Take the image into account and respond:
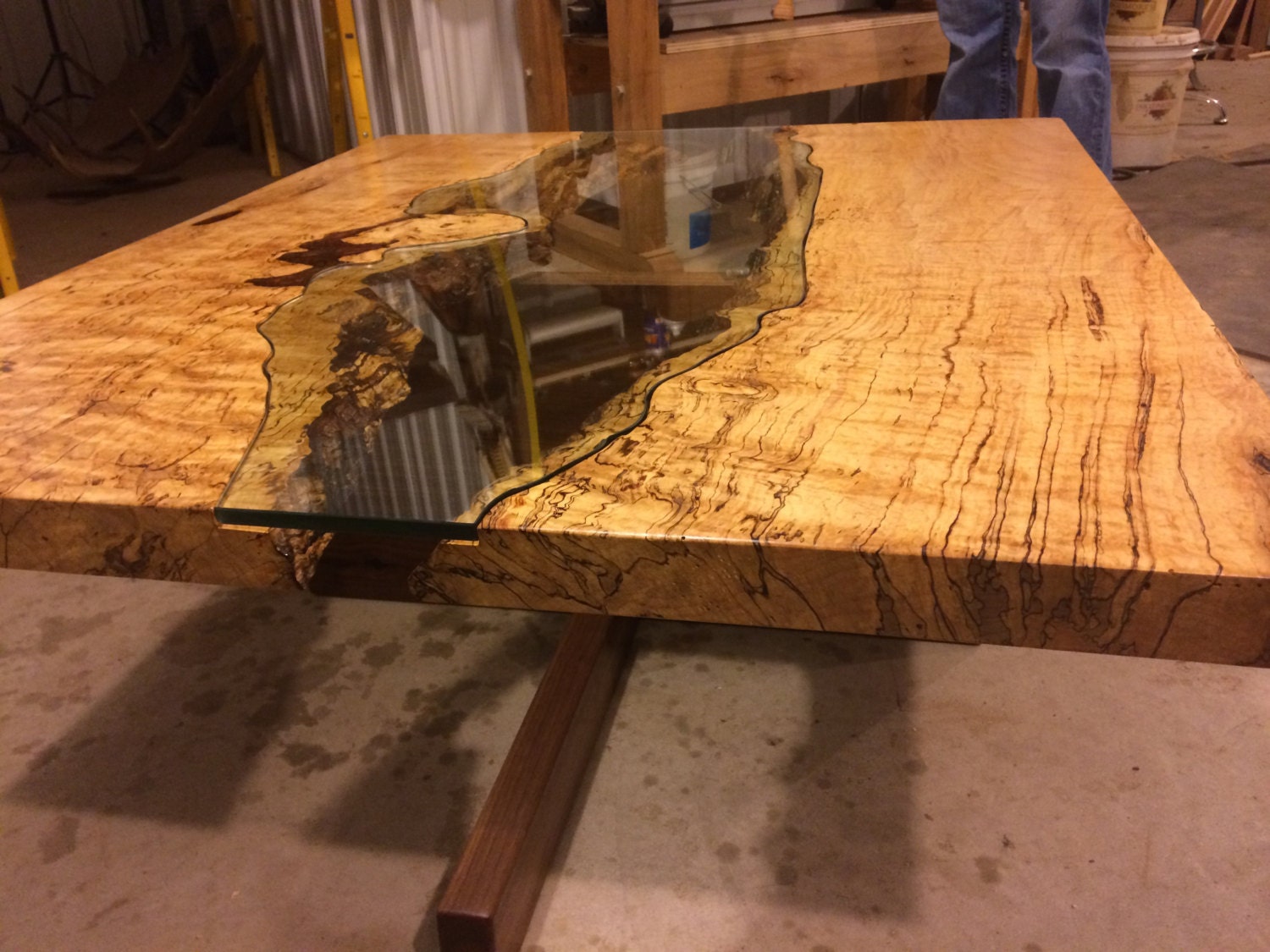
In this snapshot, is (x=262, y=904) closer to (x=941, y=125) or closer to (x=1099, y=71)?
(x=941, y=125)

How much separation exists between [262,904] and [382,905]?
0.36ft

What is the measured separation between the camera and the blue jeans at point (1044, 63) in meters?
1.73

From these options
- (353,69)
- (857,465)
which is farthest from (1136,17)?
(857,465)

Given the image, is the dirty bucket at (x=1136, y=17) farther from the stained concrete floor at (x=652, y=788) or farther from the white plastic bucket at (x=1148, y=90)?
the stained concrete floor at (x=652, y=788)

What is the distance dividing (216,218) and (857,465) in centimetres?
91

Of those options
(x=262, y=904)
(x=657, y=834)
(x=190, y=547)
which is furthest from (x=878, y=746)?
(x=190, y=547)

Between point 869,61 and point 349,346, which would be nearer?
point 349,346

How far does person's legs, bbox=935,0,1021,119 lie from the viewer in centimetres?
192

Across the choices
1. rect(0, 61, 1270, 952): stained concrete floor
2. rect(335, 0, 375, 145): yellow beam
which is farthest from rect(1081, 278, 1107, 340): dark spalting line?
rect(335, 0, 375, 145): yellow beam

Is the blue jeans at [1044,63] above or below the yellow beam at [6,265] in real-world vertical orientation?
above

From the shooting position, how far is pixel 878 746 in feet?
3.26

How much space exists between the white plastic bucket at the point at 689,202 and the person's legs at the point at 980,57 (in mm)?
960

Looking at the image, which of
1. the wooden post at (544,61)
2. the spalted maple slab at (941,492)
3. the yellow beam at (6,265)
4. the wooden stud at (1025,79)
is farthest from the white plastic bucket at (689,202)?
the wooden stud at (1025,79)

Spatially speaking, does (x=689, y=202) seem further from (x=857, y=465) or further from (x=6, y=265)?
(x=6, y=265)
